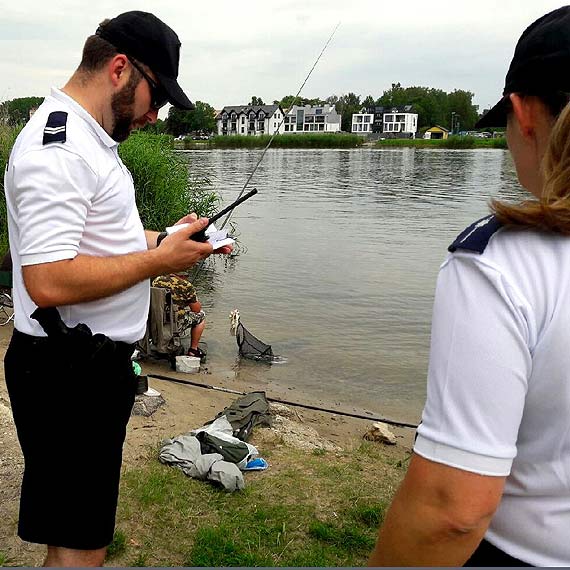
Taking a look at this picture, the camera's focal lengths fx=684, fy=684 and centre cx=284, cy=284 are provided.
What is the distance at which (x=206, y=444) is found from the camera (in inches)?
192

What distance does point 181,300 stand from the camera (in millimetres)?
9195

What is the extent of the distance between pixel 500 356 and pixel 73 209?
153 centimetres

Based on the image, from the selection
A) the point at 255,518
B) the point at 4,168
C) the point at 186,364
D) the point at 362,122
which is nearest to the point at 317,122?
the point at 362,122

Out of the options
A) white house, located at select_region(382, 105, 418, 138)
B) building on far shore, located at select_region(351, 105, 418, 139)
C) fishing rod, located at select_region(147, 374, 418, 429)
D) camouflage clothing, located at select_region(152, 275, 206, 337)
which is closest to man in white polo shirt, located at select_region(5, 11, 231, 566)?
fishing rod, located at select_region(147, 374, 418, 429)

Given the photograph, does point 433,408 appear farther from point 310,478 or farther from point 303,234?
point 303,234

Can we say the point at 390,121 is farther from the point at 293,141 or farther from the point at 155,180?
the point at 155,180

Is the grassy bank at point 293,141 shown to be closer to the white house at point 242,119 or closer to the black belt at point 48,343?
the white house at point 242,119

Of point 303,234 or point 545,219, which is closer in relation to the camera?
point 545,219

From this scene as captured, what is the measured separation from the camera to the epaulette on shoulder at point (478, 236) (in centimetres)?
120

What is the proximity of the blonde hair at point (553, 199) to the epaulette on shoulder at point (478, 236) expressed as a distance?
0.02 m

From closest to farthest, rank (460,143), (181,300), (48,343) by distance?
(48,343) < (181,300) < (460,143)

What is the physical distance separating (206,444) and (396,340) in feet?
21.9

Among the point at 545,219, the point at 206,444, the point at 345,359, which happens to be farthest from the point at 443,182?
the point at 545,219

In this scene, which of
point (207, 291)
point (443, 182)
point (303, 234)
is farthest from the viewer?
point (443, 182)
